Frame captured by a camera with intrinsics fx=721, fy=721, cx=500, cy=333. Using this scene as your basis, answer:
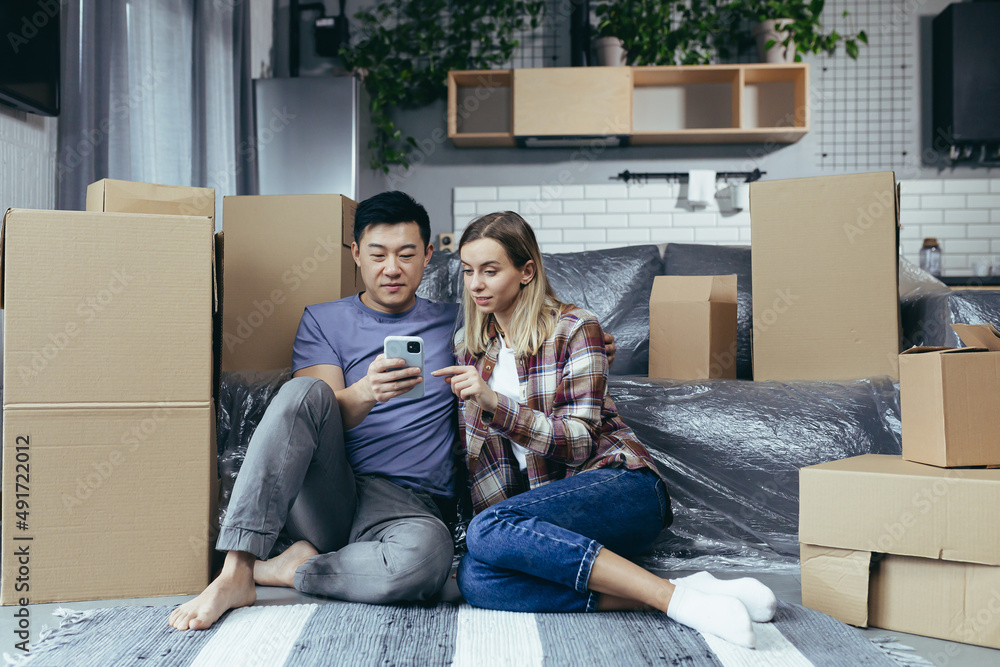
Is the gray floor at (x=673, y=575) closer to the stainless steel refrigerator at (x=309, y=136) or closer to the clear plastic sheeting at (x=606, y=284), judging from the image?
the clear plastic sheeting at (x=606, y=284)

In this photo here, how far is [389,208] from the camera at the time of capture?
1.48 meters

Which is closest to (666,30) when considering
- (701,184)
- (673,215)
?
(701,184)

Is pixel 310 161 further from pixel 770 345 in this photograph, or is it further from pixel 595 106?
pixel 770 345

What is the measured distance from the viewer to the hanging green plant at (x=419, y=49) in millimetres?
3715

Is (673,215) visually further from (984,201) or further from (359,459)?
(359,459)

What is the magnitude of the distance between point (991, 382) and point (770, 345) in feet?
2.16

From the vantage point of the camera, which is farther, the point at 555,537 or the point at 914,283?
the point at 914,283

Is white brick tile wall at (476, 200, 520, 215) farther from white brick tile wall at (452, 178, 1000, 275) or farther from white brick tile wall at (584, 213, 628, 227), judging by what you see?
white brick tile wall at (584, 213, 628, 227)

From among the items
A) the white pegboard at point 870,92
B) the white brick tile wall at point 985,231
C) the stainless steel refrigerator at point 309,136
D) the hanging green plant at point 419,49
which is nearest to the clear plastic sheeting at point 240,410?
the stainless steel refrigerator at point 309,136

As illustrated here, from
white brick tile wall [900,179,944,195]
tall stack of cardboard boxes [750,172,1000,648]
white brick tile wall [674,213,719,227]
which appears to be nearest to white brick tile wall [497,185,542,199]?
white brick tile wall [674,213,719,227]

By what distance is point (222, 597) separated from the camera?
1.19 m

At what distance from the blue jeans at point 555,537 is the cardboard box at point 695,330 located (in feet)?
2.15

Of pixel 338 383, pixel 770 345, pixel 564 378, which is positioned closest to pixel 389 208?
pixel 338 383

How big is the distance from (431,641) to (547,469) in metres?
0.38
